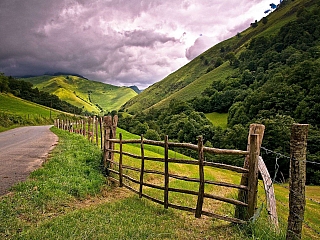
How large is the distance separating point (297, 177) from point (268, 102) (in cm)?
7067

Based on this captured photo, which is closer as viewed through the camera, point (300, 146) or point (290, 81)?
point (300, 146)

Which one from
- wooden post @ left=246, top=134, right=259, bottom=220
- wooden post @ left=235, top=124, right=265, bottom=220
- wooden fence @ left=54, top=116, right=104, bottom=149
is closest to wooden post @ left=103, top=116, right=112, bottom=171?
wooden fence @ left=54, top=116, right=104, bottom=149

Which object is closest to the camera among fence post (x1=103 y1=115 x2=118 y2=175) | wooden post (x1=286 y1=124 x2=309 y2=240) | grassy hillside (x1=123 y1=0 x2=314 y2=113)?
wooden post (x1=286 y1=124 x2=309 y2=240)

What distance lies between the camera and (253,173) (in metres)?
6.04

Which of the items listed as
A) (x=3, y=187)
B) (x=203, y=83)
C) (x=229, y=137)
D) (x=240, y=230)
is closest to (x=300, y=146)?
(x=240, y=230)

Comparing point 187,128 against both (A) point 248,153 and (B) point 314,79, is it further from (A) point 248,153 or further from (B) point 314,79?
(A) point 248,153

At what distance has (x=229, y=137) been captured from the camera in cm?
5978

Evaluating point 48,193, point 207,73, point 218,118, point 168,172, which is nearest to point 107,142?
point 168,172

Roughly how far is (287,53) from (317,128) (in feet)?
188

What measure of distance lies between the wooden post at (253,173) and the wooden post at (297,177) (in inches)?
41.9

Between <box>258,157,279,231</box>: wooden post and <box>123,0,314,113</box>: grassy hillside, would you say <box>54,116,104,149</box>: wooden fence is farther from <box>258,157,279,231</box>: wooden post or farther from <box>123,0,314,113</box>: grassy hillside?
<box>123,0,314,113</box>: grassy hillside

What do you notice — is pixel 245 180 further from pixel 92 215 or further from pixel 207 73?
pixel 207 73

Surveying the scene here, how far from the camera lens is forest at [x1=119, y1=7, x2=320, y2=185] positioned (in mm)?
48594

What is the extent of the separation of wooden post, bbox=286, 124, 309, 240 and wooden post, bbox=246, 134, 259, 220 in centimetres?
106
